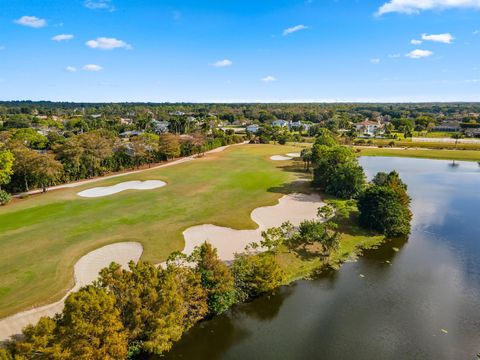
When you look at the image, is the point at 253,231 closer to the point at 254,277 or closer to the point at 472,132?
the point at 254,277

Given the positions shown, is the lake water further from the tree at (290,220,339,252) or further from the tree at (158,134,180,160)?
the tree at (158,134,180,160)

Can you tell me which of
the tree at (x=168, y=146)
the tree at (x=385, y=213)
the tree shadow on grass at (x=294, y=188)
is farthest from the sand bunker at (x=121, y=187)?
the tree at (x=385, y=213)

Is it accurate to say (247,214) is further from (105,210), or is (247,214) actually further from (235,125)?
(235,125)

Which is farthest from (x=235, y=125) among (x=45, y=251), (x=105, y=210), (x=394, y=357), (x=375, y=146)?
(x=394, y=357)

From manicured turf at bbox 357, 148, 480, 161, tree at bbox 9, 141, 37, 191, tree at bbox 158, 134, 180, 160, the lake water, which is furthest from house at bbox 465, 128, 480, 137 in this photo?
tree at bbox 9, 141, 37, 191

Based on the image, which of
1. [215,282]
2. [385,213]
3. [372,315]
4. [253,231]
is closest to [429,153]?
[385,213]
